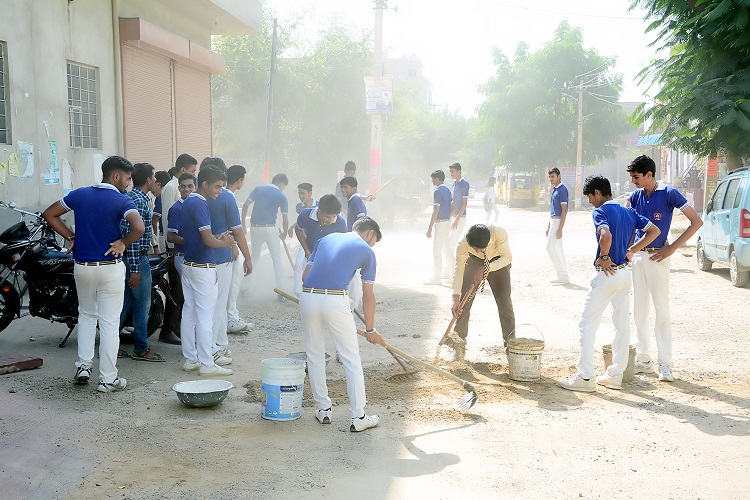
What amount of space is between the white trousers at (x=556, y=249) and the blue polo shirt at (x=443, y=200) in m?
1.88

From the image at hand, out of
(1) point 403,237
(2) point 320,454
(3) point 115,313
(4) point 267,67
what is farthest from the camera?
(4) point 267,67

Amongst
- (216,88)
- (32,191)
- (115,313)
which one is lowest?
(115,313)

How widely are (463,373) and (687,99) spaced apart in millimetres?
7359

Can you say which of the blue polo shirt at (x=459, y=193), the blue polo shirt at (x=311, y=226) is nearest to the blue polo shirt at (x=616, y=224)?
the blue polo shirt at (x=311, y=226)

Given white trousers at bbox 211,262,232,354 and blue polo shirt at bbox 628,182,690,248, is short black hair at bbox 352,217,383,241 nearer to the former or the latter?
white trousers at bbox 211,262,232,354

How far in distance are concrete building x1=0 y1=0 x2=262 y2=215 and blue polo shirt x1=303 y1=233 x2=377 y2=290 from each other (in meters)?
6.49

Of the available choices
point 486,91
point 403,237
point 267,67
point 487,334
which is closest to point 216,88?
point 267,67

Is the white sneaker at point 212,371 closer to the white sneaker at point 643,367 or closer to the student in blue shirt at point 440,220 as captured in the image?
the white sneaker at point 643,367

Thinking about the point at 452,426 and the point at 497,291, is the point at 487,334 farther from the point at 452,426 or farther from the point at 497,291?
the point at 452,426

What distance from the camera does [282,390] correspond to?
6.00 m

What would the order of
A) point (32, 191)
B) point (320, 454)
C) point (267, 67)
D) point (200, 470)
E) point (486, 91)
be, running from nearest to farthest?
point (200, 470) < point (320, 454) < point (32, 191) < point (267, 67) < point (486, 91)

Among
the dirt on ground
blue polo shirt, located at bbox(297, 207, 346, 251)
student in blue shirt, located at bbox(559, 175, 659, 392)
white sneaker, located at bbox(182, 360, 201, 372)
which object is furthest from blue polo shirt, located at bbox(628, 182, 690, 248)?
white sneaker, located at bbox(182, 360, 201, 372)

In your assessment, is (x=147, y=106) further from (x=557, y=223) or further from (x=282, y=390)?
(x=282, y=390)

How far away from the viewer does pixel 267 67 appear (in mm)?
35188
